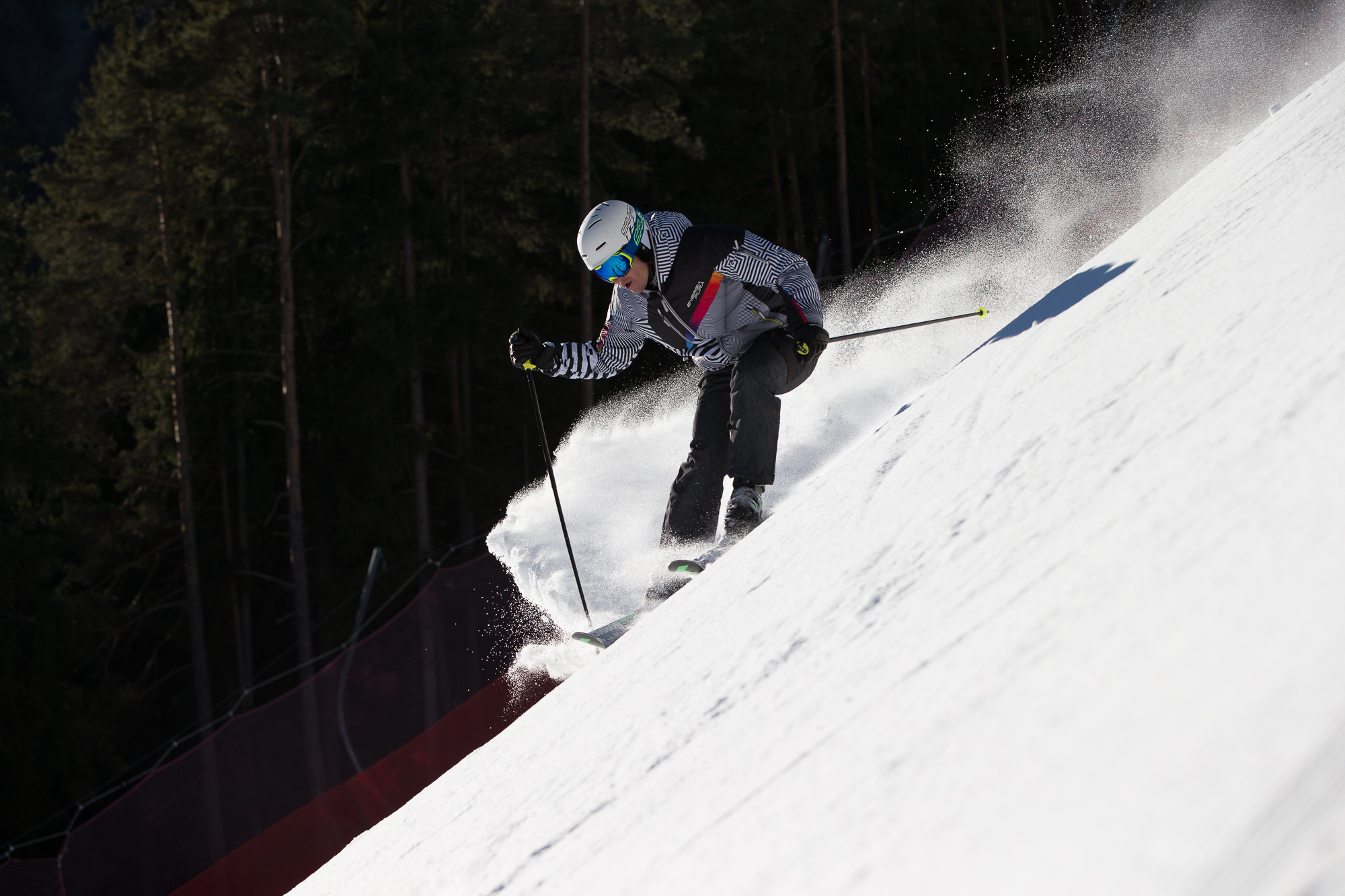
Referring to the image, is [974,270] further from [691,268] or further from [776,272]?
[691,268]

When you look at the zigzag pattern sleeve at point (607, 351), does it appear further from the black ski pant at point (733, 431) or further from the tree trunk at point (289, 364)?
the tree trunk at point (289, 364)

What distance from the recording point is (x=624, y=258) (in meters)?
4.04

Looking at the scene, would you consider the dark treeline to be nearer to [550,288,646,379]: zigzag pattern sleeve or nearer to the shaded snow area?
[550,288,646,379]: zigzag pattern sleeve

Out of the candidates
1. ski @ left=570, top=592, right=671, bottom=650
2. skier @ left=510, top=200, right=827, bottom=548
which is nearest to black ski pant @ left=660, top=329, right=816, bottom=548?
skier @ left=510, top=200, right=827, bottom=548

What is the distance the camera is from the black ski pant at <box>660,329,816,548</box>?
159 inches

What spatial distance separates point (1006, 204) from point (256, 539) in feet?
49.3

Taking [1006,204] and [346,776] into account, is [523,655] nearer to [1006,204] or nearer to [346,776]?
[346,776]

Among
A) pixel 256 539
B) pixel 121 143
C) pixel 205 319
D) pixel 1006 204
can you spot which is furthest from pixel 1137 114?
pixel 256 539

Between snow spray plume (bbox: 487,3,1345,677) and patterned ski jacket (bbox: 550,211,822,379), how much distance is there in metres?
0.84

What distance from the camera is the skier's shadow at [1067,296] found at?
8.03 feet

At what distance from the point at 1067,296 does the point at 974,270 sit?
6.72 meters

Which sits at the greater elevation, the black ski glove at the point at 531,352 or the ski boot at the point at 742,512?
the black ski glove at the point at 531,352

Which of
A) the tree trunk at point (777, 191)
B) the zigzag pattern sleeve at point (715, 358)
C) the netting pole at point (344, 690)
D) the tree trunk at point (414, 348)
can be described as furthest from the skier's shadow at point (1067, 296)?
the tree trunk at point (777, 191)

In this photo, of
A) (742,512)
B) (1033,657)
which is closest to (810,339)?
(742,512)
